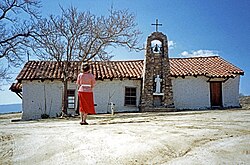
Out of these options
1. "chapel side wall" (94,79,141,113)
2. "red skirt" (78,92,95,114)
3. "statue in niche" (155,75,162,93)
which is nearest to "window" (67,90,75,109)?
"chapel side wall" (94,79,141,113)

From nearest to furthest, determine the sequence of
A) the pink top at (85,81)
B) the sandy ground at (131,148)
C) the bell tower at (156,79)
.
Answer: the sandy ground at (131,148) → the pink top at (85,81) → the bell tower at (156,79)

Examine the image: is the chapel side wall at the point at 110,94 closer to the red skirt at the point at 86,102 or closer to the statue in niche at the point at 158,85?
the statue in niche at the point at 158,85

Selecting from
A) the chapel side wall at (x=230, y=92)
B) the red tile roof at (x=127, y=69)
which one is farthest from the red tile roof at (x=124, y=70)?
the chapel side wall at (x=230, y=92)

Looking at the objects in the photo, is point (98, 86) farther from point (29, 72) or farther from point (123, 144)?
point (123, 144)

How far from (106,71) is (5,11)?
24.7 ft

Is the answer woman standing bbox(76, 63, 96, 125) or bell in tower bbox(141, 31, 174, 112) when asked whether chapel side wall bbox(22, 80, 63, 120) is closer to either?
bell in tower bbox(141, 31, 174, 112)

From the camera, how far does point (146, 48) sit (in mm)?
16750

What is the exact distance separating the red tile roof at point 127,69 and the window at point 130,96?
3.16 ft

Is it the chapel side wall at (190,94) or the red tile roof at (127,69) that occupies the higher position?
the red tile roof at (127,69)

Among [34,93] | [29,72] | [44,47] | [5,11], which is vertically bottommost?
[34,93]

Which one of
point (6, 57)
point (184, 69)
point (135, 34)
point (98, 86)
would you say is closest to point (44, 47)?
point (6, 57)

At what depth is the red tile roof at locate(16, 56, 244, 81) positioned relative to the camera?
16781 mm

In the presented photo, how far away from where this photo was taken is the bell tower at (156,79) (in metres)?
16.1

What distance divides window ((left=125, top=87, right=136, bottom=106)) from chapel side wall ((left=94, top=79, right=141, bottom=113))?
281mm
